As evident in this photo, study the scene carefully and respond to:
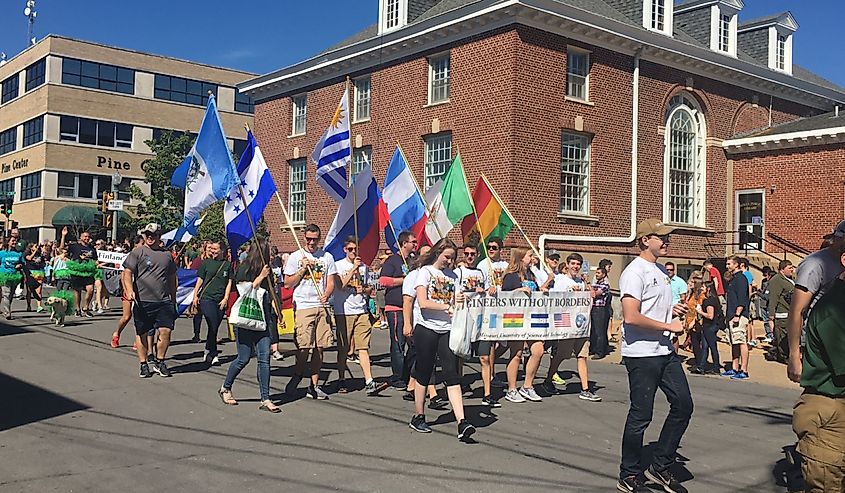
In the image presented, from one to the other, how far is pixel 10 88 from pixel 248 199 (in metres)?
51.8

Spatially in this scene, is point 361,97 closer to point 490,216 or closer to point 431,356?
point 490,216

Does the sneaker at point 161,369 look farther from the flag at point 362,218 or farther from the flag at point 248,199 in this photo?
the flag at point 362,218

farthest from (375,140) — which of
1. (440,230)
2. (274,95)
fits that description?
(440,230)

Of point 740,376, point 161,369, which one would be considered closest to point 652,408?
point 161,369

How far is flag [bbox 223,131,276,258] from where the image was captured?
985cm

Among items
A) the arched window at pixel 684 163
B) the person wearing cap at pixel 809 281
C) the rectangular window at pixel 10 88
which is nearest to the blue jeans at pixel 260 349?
the person wearing cap at pixel 809 281

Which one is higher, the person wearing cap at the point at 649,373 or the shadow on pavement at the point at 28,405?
the person wearing cap at the point at 649,373

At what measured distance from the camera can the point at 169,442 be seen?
22.8 ft

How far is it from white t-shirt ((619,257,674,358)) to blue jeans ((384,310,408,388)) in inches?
187

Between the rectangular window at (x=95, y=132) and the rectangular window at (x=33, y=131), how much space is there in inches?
52.0

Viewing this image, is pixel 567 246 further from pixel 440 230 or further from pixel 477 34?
pixel 440 230

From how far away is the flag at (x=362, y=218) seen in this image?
1082cm

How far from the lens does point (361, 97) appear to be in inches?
1020

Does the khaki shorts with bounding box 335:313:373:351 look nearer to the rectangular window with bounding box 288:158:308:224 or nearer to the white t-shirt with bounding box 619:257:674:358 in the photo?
the white t-shirt with bounding box 619:257:674:358
